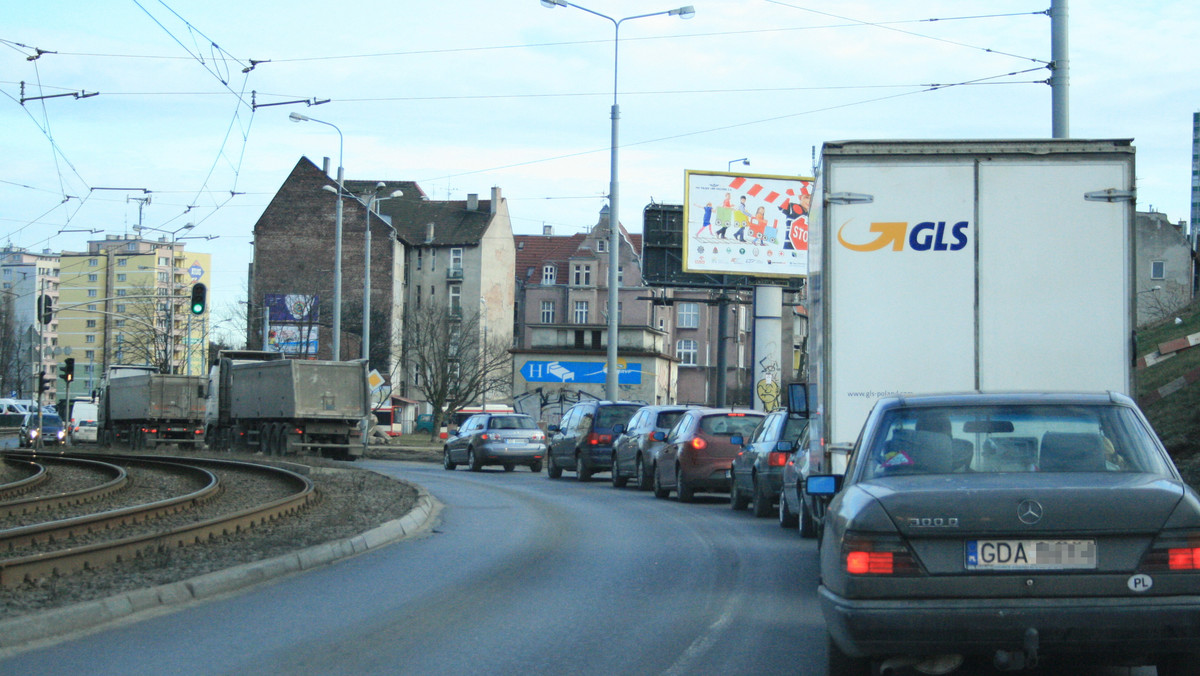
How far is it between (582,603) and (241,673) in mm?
3008

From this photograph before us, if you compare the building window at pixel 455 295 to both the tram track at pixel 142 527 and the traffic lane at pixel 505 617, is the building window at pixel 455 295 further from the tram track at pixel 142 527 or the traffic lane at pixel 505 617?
the traffic lane at pixel 505 617

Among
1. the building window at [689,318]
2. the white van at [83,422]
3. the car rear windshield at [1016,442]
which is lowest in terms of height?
the white van at [83,422]

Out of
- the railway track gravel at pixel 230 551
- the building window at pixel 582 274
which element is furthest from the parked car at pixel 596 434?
the building window at pixel 582 274

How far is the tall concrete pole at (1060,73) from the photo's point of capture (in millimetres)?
16469

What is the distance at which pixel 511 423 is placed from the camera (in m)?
32.0

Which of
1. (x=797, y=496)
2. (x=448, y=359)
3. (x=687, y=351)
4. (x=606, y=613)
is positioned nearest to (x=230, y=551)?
(x=606, y=613)

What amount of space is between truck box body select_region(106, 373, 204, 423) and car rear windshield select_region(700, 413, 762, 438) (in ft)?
87.6

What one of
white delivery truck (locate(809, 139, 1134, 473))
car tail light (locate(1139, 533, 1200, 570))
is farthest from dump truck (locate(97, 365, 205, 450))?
car tail light (locate(1139, 533, 1200, 570))

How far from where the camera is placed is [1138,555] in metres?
5.21

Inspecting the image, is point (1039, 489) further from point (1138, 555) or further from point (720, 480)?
point (720, 480)

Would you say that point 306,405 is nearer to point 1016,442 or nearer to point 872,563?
point 1016,442

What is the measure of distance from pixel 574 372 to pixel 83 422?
22950 millimetres

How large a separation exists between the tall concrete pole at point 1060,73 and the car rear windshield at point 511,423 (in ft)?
58.2

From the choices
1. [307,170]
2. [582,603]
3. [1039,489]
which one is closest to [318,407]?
[582,603]
